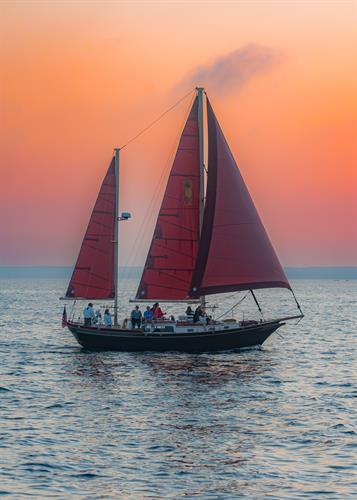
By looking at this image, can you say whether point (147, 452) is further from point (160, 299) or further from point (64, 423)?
point (160, 299)

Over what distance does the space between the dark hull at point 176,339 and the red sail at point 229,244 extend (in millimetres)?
2503

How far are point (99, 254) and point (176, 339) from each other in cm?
851

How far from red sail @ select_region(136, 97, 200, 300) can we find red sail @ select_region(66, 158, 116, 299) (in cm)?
275

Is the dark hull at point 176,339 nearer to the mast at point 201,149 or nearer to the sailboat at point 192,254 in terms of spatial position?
the sailboat at point 192,254

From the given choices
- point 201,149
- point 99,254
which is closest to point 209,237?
point 201,149

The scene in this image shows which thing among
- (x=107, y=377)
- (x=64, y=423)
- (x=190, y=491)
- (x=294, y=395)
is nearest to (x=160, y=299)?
(x=107, y=377)

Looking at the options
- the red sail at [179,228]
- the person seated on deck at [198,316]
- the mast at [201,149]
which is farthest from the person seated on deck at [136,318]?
the mast at [201,149]

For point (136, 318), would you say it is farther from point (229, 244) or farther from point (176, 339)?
point (229, 244)

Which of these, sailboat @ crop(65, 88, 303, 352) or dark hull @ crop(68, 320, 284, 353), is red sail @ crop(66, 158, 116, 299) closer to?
sailboat @ crop(65, 88, 303, 352)

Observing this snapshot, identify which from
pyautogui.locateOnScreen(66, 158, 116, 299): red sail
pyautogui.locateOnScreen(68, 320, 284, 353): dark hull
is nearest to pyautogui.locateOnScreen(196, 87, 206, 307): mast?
pyautogui.locateOnScreen(68, 320, 284, 353): dark hull

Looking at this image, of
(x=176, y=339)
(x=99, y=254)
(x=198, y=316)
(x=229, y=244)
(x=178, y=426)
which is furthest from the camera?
(x=99, y=254)

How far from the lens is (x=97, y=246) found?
56.2 meters

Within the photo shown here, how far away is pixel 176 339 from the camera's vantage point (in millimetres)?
51000

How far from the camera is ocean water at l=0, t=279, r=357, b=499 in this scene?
23750 mm
